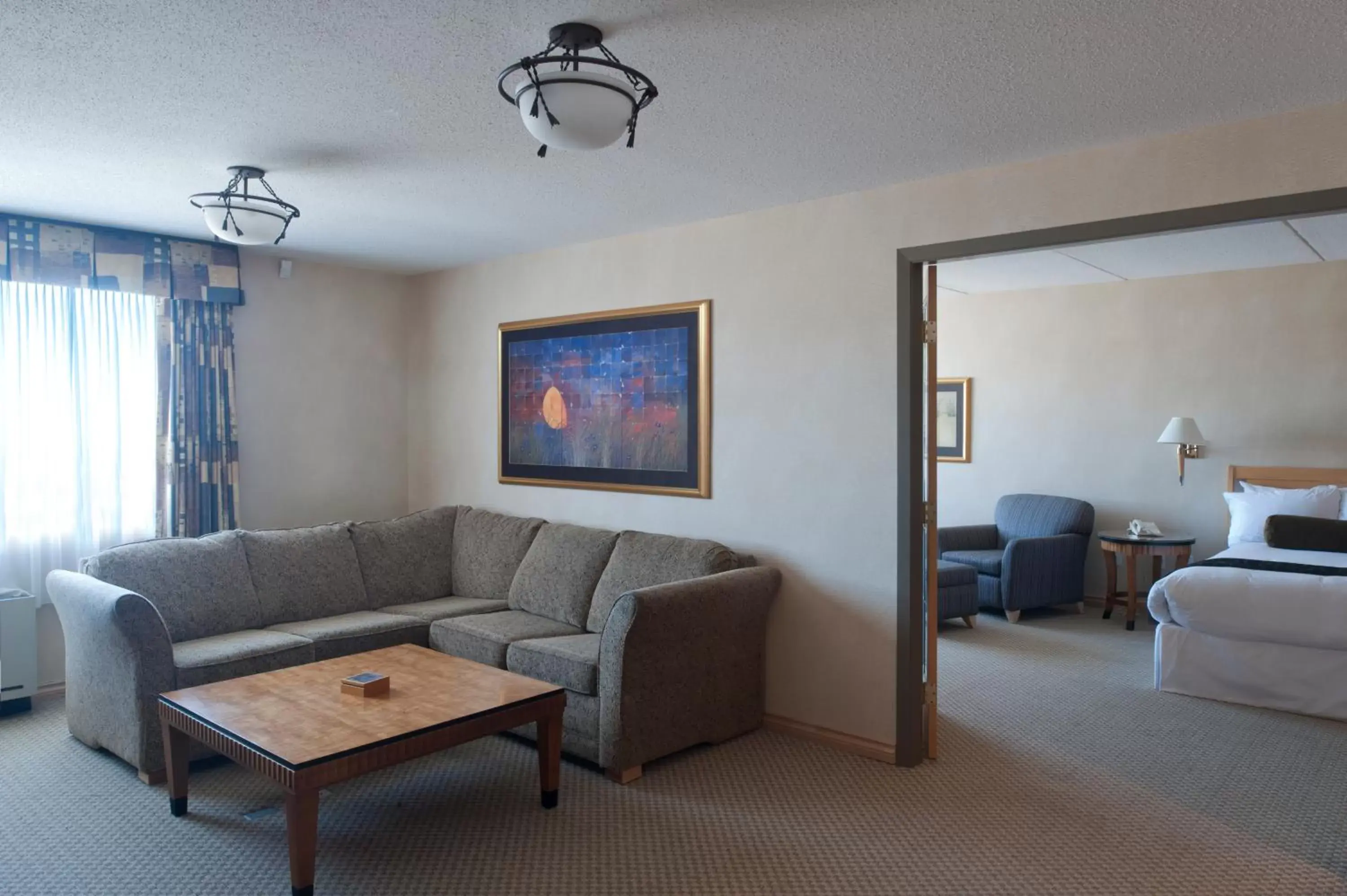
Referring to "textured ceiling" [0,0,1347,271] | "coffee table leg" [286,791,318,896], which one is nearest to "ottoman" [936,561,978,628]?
"textured ceiling" [0,0,1347,271]

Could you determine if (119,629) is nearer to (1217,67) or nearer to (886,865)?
(886,865)

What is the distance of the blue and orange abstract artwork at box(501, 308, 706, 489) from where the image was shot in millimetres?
4488

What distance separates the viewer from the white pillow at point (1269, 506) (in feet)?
19.1

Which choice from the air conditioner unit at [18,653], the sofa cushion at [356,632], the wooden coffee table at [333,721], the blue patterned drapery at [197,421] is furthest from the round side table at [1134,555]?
the air conditioner unit at [18,653]

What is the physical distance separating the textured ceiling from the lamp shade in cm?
376

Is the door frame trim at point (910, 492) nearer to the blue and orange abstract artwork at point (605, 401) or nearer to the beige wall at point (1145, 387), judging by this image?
the blue and orange abstract artwork at point (605, 401)

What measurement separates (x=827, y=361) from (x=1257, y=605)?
8.49 feet

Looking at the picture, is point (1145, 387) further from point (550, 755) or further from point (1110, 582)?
point (550, 755)

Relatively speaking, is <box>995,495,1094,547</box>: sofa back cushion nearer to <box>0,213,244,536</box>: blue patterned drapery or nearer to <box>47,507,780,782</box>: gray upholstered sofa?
<box>47,507,780,782</box>: gray upholstered sofa

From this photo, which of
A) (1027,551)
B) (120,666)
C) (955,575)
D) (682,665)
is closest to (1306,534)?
(1027,551)

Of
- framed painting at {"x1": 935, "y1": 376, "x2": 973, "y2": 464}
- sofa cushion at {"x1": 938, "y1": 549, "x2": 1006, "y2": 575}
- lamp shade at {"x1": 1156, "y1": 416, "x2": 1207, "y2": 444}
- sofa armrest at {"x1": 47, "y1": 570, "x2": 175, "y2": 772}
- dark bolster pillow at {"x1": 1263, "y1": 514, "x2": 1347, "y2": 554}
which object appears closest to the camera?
sofa armrest at {"x1": 47, "y1": 570, "x2": 175, "y2": 772}

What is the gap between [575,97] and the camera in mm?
2182

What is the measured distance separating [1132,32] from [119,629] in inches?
153

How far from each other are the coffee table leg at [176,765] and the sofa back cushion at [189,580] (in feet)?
2.71
